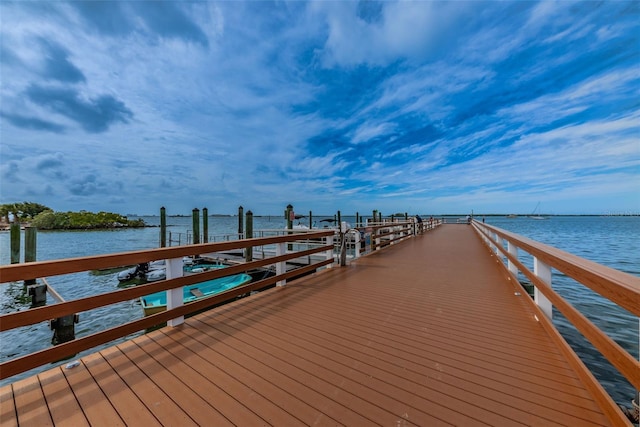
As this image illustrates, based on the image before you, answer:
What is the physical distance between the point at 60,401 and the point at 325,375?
68.2 inches

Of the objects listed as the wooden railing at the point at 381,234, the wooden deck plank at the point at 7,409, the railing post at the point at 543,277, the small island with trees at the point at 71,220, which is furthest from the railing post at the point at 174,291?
the small island with trees at the point at 71,220

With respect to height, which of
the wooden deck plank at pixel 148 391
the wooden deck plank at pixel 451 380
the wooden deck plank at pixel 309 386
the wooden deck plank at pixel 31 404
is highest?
the wooden deck plank at pixel 31 404

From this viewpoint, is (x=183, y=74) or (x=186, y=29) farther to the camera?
(x=183, y=74)

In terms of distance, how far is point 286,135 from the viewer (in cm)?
1859

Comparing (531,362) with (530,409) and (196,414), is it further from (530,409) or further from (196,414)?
(196,414)

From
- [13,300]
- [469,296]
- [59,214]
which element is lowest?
[13,300]

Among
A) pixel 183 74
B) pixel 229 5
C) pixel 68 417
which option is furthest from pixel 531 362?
pixel 183 74

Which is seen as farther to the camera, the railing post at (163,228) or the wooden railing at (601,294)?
the railing post at (163,228)

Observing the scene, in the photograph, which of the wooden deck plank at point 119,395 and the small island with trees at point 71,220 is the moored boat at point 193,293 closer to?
the wooden deck plank at point 119,395

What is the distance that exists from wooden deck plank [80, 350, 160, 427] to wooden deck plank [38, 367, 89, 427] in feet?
0.47

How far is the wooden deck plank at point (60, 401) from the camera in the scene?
1.46 metres

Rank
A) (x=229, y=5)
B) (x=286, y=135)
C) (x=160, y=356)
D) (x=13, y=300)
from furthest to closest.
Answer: (x=286, y=135), (x=13, y=300), (x=229, y=5), (x=160, y=356)

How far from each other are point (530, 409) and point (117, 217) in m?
64.9

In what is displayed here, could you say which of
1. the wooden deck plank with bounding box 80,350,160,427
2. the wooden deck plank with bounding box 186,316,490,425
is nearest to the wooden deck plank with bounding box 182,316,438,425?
the wooden deck plank with bounding box 186,316,490,425
